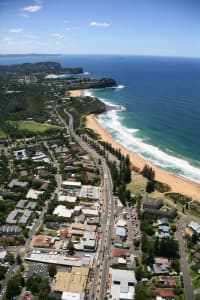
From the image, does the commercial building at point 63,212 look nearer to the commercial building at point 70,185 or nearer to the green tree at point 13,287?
the commercial building at point 70,185

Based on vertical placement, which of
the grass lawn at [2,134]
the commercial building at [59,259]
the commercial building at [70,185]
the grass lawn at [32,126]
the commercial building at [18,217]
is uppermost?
the grass lawn at [32,126]

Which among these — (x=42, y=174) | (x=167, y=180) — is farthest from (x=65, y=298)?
(x=167, y=180)

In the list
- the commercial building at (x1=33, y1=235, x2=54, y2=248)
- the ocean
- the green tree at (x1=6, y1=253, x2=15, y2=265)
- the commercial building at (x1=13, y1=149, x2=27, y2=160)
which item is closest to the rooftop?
the commercial building at (x1=33, y1=235, x2=54, y2=248)

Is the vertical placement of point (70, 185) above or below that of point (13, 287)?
above

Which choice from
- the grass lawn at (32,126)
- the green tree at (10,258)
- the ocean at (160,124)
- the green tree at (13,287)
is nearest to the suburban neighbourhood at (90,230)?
the green tree at (10,258)

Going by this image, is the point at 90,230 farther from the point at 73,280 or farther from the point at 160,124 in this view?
the point at 160,124

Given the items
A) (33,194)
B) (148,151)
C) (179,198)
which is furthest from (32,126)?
(179,198)

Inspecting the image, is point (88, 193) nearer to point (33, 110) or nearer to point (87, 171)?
point (87, 171)
